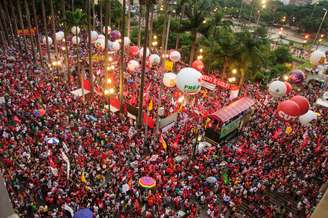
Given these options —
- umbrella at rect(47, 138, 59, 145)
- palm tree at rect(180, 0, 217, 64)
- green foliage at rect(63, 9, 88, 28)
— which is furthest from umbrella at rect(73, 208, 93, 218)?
palm tree at rect(180, 0, 217, 64)

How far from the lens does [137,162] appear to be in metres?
18.0

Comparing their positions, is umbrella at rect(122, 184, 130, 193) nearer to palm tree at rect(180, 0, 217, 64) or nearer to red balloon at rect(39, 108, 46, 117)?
red balloon at rect(39, 108, 46, 117)

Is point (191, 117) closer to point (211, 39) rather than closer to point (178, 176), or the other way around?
point (178, 176)

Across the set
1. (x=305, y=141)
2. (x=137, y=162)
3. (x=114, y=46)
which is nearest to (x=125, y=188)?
(x=137, y=162)

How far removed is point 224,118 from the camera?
2241 cm

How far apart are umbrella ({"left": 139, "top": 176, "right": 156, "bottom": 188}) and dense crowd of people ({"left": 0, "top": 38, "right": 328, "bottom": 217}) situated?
31.5 inches

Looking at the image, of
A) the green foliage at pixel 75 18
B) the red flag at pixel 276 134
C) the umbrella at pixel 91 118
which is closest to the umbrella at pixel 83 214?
the umbrella at pixel 91 118

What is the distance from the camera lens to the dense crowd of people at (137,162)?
15398 mm

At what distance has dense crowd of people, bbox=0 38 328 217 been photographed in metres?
15.4

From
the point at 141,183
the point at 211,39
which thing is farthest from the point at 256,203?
the point at 211,39

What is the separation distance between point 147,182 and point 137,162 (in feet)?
8.72

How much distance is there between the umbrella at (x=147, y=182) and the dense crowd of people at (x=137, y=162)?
80 cm

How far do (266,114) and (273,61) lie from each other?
53.5 ft

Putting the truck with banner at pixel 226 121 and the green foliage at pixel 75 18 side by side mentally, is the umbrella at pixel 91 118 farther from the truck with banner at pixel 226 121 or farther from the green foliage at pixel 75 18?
the green foliage at pixel 75 18
